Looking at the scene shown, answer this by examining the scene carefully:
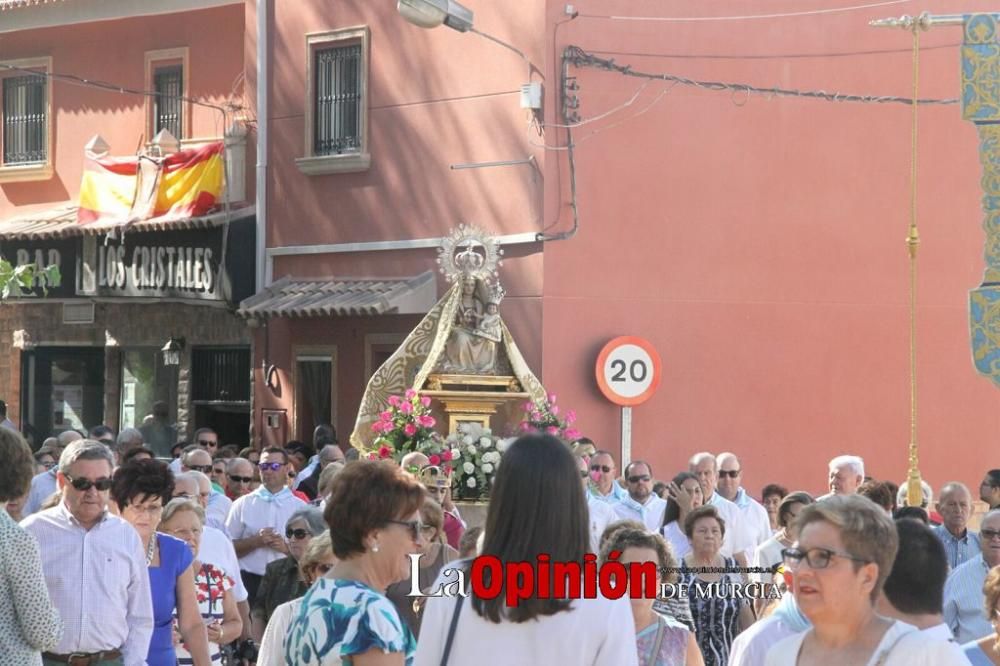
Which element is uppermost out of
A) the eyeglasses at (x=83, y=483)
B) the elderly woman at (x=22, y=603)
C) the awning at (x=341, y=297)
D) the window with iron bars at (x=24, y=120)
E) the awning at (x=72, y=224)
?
→ the window with iron bars at (x=24, y=120)

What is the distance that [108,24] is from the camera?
25.6 m

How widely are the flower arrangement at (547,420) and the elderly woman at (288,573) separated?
20.0 ft

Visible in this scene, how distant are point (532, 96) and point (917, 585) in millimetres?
14143

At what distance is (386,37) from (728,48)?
3880 mm

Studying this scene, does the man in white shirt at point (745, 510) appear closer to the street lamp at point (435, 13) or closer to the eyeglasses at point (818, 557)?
→ the street lamp at point (435, 13)

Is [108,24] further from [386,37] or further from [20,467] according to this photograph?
[20,467]

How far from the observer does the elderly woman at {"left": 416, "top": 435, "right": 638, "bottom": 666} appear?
16.4ft

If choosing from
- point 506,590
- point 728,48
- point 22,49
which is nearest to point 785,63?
point 728,48

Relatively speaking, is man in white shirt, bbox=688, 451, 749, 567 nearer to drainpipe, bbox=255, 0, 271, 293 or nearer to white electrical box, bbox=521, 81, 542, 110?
white electrical box, bbox=521, 81, 542, 110

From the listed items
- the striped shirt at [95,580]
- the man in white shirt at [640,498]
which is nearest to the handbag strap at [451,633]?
the striped shirt at [95,580]

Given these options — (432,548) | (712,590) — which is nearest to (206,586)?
(432,548)

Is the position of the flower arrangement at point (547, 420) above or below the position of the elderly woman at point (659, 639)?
above

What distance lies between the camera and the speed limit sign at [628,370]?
19.8 m

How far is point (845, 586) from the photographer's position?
17.0ft
